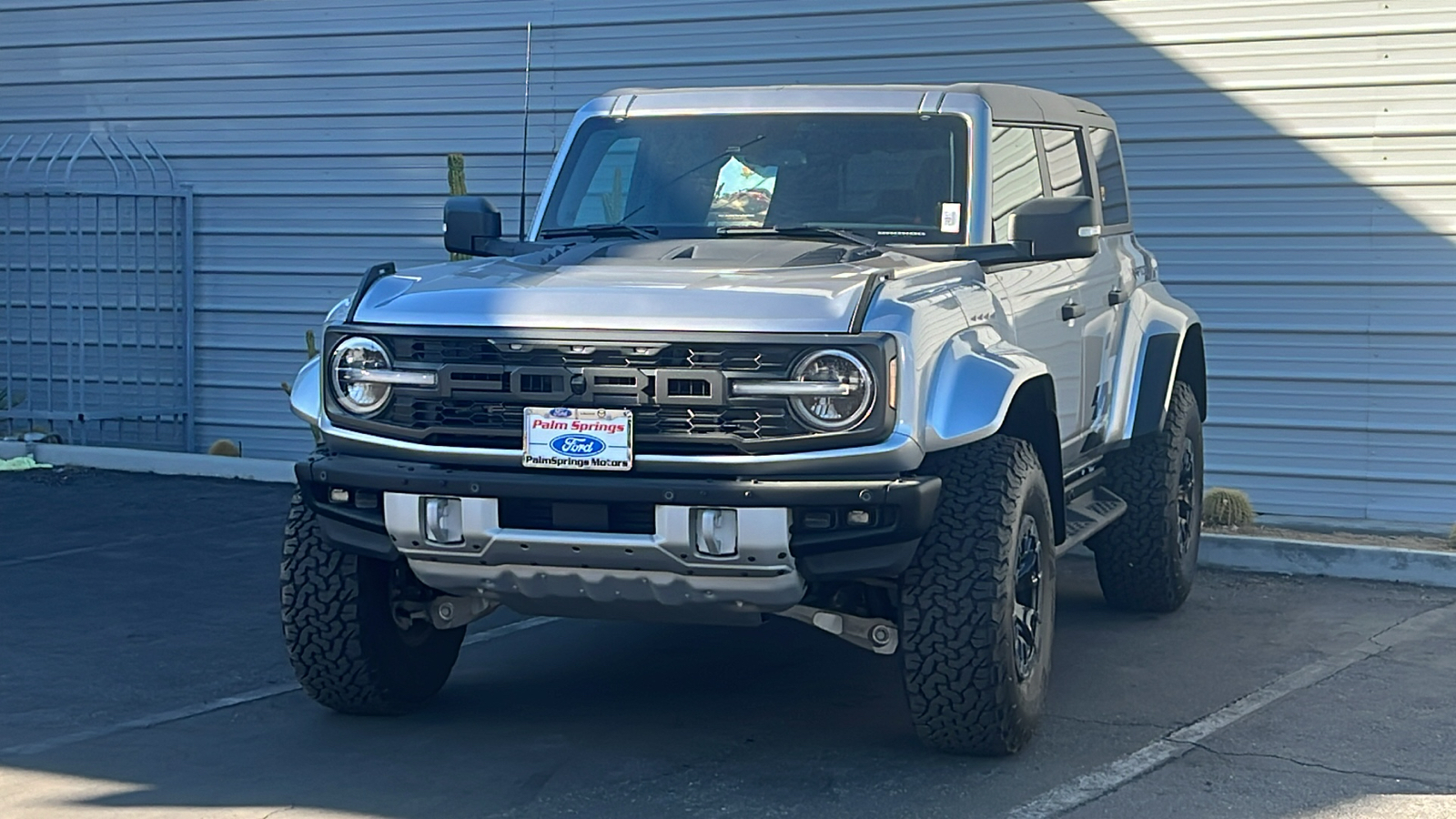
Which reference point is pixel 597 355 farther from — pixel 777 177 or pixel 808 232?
pixel 777 177

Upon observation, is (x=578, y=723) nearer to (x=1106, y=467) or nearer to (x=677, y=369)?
(x=677, y=369)

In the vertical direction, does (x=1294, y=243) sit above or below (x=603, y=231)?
above

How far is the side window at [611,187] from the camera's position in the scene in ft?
21.6

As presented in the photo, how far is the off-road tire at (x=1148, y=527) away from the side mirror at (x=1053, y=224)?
186cm

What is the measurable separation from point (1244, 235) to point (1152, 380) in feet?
10.00

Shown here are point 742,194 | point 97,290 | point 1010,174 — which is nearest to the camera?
point 742,194

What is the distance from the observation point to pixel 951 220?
6.21 metres

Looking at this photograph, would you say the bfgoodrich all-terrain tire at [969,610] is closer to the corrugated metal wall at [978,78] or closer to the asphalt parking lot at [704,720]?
the asphalt parking lot at [704,720]

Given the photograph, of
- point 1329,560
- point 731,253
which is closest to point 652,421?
point 731,253

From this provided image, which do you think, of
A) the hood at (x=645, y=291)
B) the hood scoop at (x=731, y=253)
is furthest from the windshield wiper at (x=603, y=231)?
the hood at (x=645, y=291)

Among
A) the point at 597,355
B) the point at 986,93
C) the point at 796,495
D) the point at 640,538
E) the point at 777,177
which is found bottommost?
the point at 640,538

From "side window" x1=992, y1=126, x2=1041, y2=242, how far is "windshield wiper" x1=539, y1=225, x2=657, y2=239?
1.19m

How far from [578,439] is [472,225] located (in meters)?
1.64

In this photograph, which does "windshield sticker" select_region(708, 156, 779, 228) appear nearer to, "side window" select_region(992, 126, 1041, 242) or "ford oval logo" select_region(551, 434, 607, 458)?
"side window" select_region(992, 126, 1041, 242)
